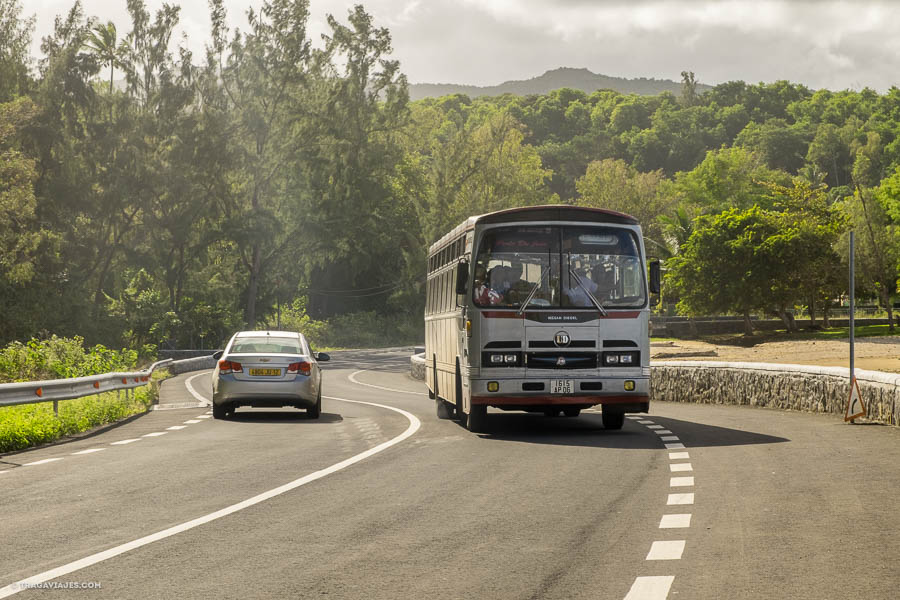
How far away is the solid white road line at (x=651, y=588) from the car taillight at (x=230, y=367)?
1517cm

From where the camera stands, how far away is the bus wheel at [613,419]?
63.2ft

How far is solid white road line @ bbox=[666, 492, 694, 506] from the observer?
35.3 ft

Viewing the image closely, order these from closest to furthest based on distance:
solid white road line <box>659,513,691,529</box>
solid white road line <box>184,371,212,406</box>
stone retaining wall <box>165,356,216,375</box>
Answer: solid white road line <box>659,513,691,529</box>
solid white road line <box>184,371,212,406</box>
stone retaining wall <box>165,356,216,375</box>

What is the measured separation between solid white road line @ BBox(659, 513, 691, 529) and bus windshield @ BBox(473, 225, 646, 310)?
8.32m

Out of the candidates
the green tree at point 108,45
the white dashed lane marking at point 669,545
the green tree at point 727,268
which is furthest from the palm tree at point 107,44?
the white dashed lane marking at point 669,545

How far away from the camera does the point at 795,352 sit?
61875mm

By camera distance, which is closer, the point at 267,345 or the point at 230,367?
the point at 230,367

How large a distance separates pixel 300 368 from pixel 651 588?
15.2 metres

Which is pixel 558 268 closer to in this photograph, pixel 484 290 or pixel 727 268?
pixel 484 290

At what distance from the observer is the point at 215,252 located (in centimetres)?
9394

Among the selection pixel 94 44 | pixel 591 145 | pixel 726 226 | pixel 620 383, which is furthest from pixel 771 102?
pixel 620 383

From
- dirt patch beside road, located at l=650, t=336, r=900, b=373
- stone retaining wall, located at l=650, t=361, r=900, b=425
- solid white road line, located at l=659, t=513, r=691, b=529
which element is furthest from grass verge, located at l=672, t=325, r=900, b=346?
solid white road line, located at l=659, t=513, r=691, b=529

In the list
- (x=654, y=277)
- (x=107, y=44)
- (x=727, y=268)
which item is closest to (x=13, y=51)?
(x=107, y=44)

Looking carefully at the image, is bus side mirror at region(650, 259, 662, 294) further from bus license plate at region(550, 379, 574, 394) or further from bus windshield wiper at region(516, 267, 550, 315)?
bus license plate at region(550, 379, 574, 394)
